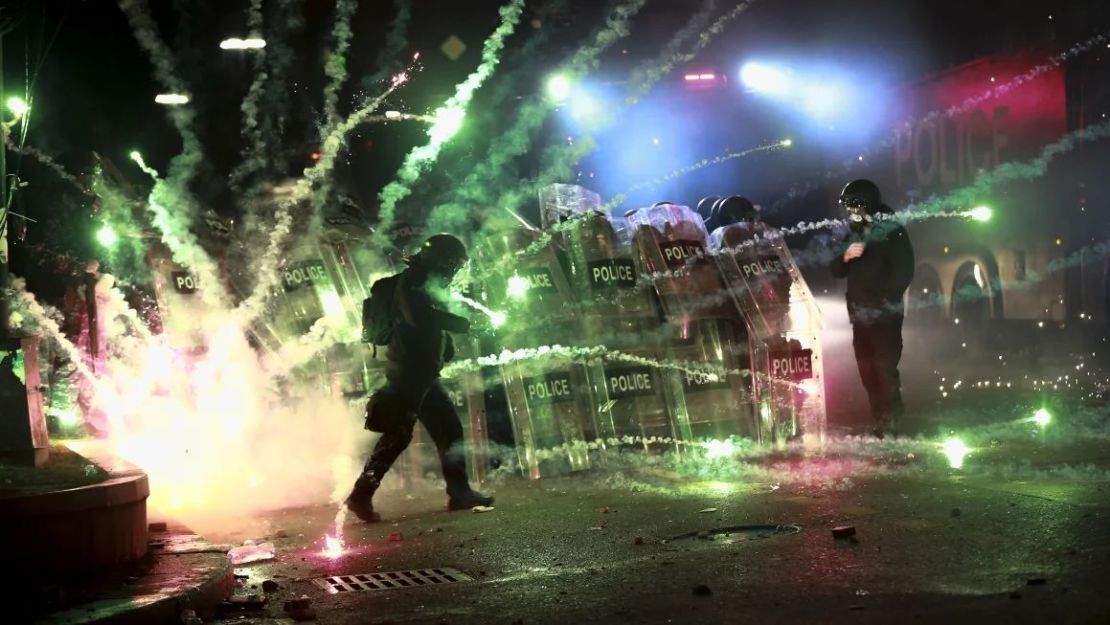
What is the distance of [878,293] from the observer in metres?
10.2

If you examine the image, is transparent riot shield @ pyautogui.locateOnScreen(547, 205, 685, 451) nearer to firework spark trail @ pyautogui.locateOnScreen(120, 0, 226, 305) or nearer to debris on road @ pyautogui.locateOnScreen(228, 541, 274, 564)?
debris on road @ pyautogui.locateOnScreen(228, 541, 274, 564)

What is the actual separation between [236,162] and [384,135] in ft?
5.91

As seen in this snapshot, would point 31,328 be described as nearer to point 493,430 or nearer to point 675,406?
point 493,430

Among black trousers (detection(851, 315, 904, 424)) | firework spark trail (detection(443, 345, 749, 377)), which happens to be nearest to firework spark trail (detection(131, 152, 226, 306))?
firework spark trail (detection(443, 345, 749, 377))

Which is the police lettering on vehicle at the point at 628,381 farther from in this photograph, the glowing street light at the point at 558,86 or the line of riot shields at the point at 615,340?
the glowing street light at the point at 558,86

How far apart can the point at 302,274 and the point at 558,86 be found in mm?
7755

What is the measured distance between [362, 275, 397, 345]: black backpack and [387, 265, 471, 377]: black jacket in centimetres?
5

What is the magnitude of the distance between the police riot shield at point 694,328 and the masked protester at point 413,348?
85.1 inches

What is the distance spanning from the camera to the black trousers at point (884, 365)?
400 inches

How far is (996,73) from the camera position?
1802 centimetres

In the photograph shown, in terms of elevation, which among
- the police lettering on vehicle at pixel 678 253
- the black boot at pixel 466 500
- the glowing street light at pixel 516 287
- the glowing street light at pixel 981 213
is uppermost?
the glowing street light at pixel 981 213

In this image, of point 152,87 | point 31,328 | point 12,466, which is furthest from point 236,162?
point 12,466

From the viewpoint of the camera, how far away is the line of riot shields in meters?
9.58

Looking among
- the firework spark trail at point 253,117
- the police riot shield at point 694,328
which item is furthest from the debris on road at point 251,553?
the firework spark trail at point 253,117
